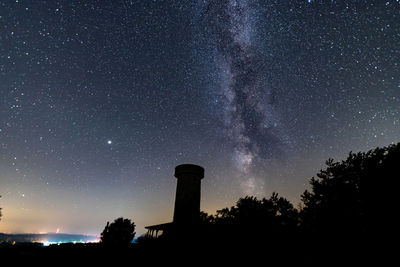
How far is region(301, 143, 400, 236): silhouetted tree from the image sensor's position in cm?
1359

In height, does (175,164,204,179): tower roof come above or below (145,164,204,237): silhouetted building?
above

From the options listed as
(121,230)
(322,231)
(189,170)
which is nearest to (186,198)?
(189,170)

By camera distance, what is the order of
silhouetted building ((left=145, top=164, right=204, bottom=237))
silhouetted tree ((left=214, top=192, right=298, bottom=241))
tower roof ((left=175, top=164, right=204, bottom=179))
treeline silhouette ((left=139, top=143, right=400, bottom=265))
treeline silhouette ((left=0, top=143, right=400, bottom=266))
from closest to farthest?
treeline silhouette ((left=0, top=143, right=400, bottom=266)) < treeline silhouette ((left=139, top=143, right=400, bottom=265)) < silhouetted tree ((left=214, top=192, right=298, bottom=241)) < silhouetted building ((left=145, top=164, right=204, bottom=237)) < tower roof ((left=175, top=164, right=204, bottom=179))

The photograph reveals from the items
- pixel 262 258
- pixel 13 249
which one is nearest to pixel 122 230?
pixel 13 249

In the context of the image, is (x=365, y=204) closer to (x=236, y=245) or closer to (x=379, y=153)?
(x=379, y=153)

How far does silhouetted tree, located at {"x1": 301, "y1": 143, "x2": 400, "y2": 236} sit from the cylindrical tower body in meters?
9.75

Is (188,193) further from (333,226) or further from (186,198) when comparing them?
(333,226)

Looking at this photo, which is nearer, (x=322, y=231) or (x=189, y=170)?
(x=322, y=231)

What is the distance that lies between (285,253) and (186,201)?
33.7ft

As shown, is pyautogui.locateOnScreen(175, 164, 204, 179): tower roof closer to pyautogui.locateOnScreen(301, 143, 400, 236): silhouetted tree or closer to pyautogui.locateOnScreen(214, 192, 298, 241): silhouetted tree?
pyautogui.locateOnScreen(214, 192, 298, 241): silhouetted tree

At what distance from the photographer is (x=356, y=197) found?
15570 mm

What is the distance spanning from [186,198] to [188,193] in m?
0.51

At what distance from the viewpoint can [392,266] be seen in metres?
10.8

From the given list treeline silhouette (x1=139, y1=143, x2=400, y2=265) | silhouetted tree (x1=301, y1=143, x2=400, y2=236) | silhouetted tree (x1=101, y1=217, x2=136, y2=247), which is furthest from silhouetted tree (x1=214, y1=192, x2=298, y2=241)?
silhouetted tree (x1=101, y1=217, x2=136, y2=247)
